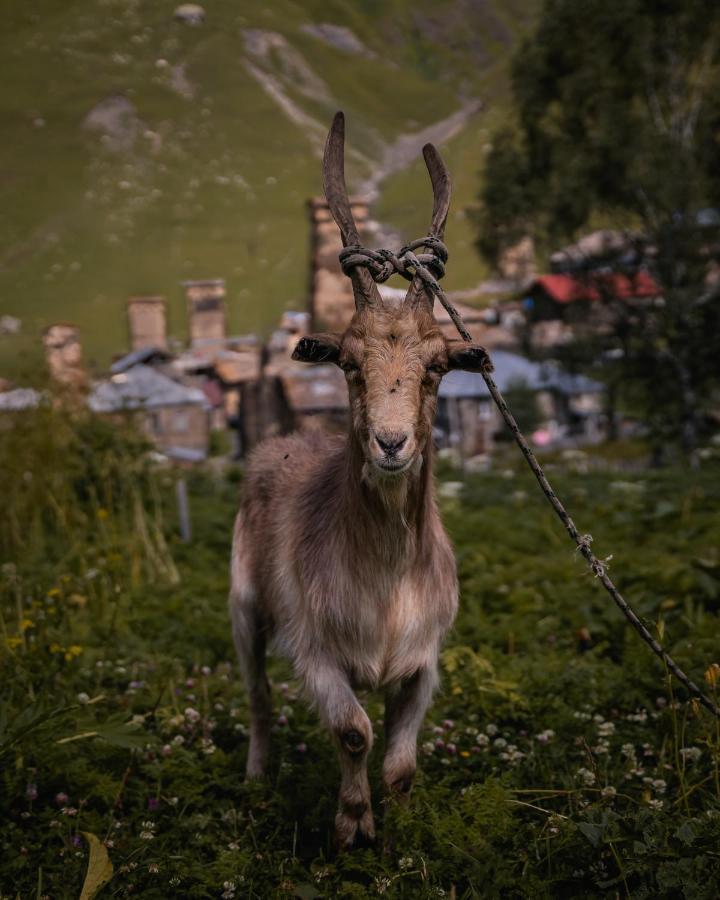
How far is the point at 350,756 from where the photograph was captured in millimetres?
3482

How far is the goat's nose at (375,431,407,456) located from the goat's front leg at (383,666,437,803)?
1.19m

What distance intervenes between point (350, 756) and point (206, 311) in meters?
15.9

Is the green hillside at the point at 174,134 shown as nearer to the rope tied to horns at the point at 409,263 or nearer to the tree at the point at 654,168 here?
the tree at the point at 654,168

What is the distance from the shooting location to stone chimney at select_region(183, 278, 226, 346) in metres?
16.8

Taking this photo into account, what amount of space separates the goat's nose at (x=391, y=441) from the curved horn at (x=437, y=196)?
69cm

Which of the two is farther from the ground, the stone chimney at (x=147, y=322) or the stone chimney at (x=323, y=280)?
the stone chimney at (x=323, y=280)

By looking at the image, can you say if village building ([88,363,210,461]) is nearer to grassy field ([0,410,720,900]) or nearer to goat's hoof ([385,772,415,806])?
grassy field ([0,410,720,900])

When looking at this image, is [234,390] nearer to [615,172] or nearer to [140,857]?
[615,172]

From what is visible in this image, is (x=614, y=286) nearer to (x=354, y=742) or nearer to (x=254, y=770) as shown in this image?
(x=254, y=770)

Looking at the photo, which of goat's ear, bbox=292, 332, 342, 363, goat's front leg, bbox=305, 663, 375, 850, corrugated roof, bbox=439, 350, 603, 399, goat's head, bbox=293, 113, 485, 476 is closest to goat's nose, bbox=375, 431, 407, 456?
goat's head, bbox=293, 113, 485, 476

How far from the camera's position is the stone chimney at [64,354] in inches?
356

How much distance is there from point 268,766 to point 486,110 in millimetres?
20021

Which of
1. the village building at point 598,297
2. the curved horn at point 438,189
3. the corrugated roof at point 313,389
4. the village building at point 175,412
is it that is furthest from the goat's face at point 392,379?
the village building at point 598,297

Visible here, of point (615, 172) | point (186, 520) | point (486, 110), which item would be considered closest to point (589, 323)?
point (615, 172)
